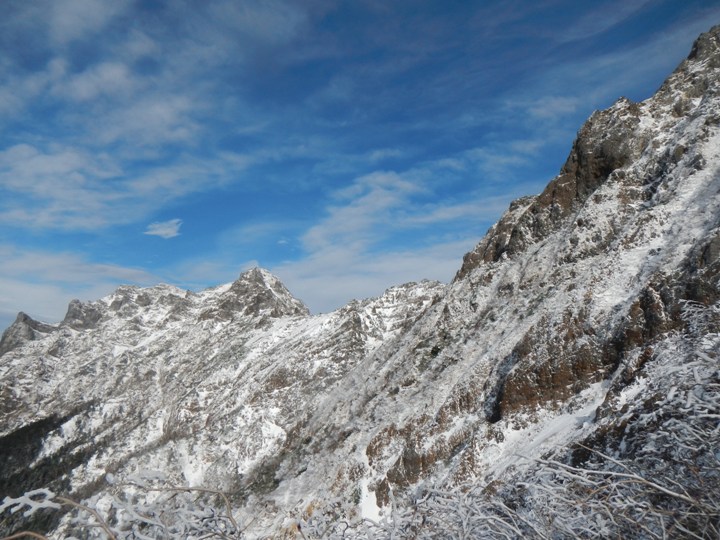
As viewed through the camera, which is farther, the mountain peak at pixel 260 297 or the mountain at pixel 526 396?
the mountain peak at pixel 260 297

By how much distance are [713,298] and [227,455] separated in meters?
55.5

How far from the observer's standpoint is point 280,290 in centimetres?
11169

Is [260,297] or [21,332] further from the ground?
[21,332]

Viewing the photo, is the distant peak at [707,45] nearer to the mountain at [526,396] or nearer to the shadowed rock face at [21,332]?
the mountain at [526,396]

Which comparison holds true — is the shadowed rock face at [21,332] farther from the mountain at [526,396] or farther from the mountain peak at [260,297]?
the mountain at [526,396]

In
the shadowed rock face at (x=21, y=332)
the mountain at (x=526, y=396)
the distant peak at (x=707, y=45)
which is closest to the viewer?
the mountain at (x=526, y=396)

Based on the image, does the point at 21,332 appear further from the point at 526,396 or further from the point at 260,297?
the point at 526,396

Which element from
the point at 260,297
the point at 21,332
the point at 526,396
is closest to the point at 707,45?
the point at 526,396

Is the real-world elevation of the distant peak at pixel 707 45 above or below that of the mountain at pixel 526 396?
above

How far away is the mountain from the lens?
4531 mm

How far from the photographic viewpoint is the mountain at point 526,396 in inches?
178

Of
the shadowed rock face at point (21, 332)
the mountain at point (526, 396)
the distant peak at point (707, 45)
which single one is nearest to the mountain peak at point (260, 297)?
the mountain at point (526, 396)

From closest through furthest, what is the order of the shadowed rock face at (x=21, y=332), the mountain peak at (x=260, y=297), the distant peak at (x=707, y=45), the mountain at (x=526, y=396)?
the mountain at (x=526, y=396)
the distant peak at (x=707, y=45)
the mountain peak at (x=260, y=297)
the shadowed rock face at (x=21, y=332)

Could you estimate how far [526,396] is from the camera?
25.4m
